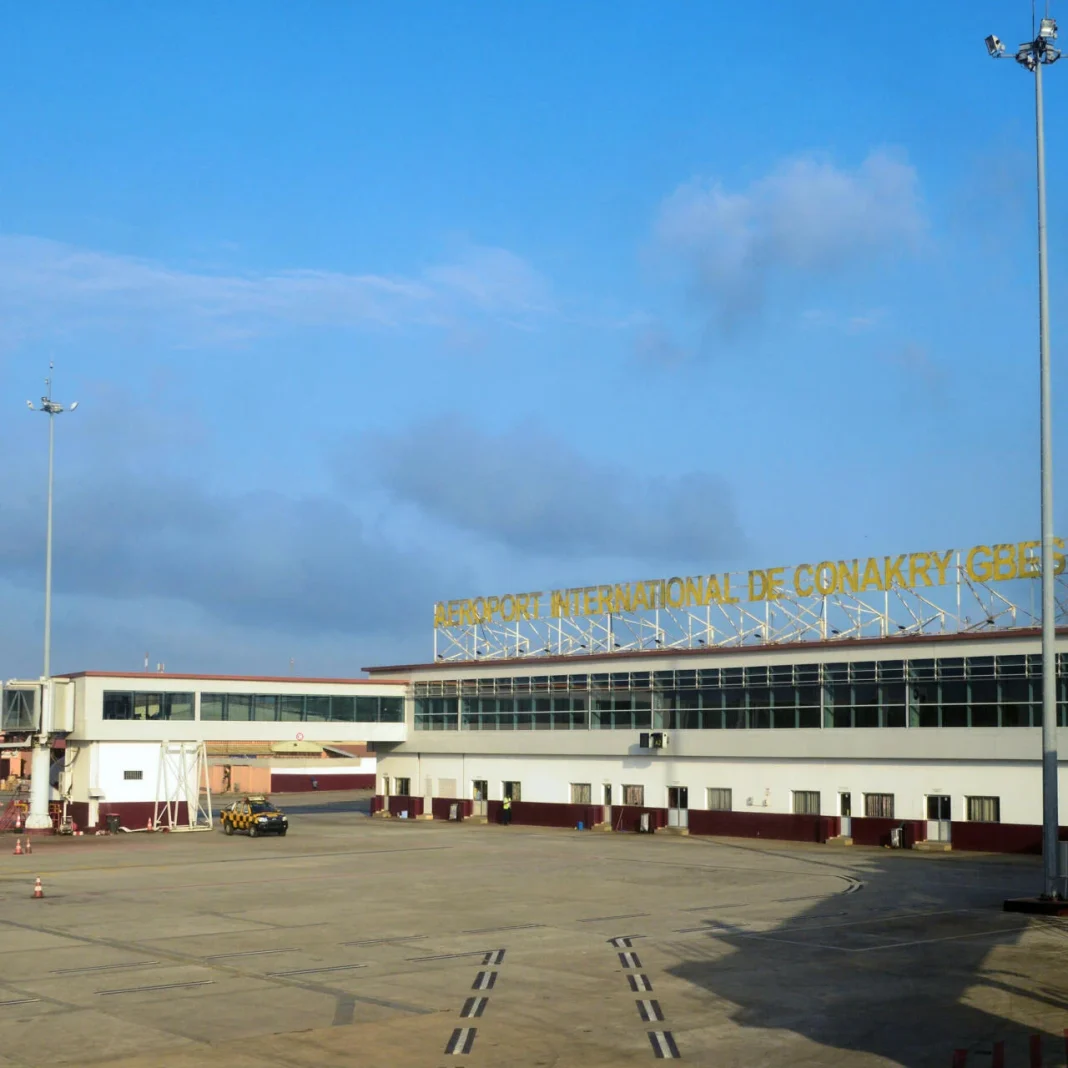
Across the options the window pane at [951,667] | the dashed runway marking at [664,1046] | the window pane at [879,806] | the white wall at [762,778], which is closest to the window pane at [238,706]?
the white wall at [762,778]

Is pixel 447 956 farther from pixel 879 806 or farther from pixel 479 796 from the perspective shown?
pixel 479 796

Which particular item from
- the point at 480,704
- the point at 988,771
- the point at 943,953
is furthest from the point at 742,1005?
the point at 480,704

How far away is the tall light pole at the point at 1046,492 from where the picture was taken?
1403 inches

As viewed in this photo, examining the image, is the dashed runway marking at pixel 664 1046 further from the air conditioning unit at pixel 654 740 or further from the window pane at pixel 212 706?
the window pane at pixel 212 706

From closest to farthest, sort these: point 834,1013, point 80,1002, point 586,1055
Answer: point 586,1055
point 834,1013
point 80,1002

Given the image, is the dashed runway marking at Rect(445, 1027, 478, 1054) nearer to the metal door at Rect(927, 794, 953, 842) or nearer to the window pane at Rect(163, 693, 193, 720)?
the metal door at Rect(927, 794, 953, 842)

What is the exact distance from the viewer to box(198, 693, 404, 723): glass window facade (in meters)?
80.4

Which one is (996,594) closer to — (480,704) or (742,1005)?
(480,704)

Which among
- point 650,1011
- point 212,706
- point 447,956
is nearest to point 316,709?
point 212,706

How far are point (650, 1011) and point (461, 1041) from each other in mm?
3716

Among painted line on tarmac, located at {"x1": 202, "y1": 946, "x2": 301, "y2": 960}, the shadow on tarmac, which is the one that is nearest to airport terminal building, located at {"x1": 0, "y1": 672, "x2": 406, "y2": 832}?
painted line on tarmac, located at {"x1": 202, "y1": 946, "x2": 301, "y2": 960}

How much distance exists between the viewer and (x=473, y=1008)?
23656mm

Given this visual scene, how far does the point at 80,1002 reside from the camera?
24.3 meters

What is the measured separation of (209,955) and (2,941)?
5.82m
